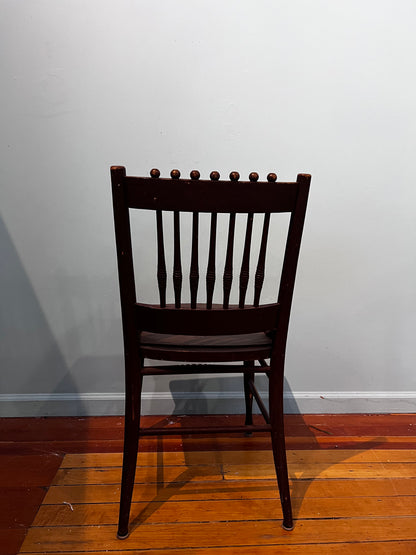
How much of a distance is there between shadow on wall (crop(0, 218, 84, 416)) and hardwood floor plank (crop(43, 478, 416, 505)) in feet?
1.67

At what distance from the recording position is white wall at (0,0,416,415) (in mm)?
1463

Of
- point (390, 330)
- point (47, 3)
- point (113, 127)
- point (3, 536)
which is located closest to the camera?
point (3, 536)

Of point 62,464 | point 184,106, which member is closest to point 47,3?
point 184,106

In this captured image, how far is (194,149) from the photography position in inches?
61.2

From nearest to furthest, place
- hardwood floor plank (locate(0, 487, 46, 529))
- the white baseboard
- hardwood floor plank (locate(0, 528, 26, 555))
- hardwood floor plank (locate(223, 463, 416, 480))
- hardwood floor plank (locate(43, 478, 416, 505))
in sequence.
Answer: hardwood floor plank (locate(0, 528, 26, 555)) < hardwood floor plank (locate(0, 487, 46, 529)) < hardwood floor plank (locate(43, 478, 416, 505)) < hardwood floor plank (locate(223, 463, 416, 480)) < the white baseboard

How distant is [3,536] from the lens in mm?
1128

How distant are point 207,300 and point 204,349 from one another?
0.50 feet

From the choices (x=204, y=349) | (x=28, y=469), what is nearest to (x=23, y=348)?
(x=28, y=469)

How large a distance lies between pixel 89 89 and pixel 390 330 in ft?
5.52

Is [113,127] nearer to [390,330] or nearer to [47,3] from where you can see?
[47,3]

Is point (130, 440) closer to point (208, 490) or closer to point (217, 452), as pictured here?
point (208, 490)

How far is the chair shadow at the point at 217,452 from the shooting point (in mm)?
1300

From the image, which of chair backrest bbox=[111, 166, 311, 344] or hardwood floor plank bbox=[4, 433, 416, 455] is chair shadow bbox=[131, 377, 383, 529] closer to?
hardwood floor plank bbox=[4, 433, 416, 455]

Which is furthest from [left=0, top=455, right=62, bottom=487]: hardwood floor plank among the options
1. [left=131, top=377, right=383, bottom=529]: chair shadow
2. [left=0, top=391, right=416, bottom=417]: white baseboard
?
[left=131, top=377, right=383, bottom=529]: chair shadow
